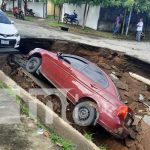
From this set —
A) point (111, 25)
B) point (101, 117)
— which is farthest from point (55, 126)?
point (111, 25)

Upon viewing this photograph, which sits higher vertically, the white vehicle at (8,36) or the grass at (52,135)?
the white vehicle at (8,36)

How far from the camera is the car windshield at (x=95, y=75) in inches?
388

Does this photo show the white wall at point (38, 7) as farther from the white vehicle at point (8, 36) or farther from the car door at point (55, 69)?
the car door at point (55, 69)

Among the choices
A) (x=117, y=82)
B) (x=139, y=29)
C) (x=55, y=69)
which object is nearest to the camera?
(x=55, y=69)

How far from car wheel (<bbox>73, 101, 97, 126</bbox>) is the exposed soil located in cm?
26

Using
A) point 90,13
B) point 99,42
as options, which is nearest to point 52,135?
point 99,42

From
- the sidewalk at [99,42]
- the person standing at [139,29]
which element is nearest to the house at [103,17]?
the person standing at [139,29]

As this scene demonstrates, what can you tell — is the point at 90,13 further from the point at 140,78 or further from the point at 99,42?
the point at 140,78

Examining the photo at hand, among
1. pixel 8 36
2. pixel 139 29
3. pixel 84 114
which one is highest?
pixel 8 36

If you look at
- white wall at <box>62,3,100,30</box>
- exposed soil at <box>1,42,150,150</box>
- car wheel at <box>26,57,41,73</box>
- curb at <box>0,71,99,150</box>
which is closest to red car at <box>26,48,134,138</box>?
car wheel at <box>26,57,41,73</box>

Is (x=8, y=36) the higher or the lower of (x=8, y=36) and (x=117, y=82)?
the higher

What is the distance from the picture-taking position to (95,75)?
10180mm

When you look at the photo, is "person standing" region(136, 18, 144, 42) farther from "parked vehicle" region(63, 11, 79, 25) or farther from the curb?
the curb

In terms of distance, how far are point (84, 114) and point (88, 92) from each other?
709 mm
